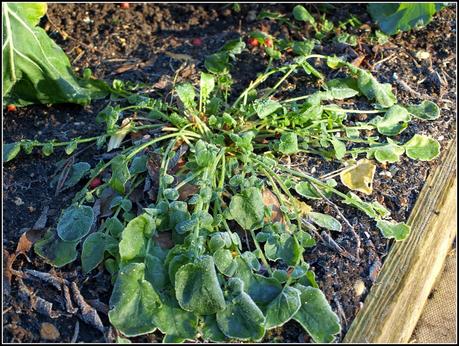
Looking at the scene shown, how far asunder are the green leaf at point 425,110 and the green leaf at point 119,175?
1121 mm

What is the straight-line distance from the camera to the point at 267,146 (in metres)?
2.64

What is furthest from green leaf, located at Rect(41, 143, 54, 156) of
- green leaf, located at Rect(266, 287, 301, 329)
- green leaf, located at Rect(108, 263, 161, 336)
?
green leaf, located at Rect(266, 287, 301, 329)

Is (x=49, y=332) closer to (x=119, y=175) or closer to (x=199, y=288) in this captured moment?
(x=199, y=288)

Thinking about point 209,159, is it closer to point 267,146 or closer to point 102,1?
point 267,146

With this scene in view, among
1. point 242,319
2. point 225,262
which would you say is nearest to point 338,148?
point 225,262

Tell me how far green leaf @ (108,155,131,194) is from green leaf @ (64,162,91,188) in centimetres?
15

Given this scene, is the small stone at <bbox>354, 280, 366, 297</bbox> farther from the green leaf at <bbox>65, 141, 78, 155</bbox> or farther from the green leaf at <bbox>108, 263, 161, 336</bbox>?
the green leaf at <bbox>65, 141, 78, 155</bbox>

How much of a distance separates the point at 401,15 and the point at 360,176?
36.0 inches

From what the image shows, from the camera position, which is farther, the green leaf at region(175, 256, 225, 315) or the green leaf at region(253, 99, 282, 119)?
the green leaf at region(253, 99, 282, 119)

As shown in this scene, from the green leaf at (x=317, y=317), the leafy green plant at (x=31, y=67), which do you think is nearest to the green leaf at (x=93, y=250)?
the green leaf at (x=317, y=317)

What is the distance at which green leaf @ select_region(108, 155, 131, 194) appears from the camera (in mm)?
2405

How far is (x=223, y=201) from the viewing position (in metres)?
2.42

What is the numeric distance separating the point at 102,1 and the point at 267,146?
52.5 inches

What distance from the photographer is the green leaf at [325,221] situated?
240 centimetres
